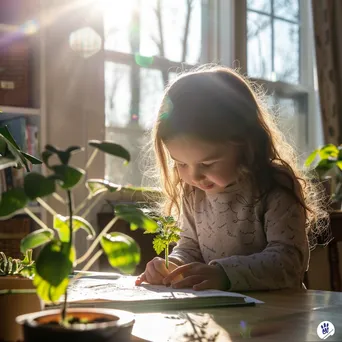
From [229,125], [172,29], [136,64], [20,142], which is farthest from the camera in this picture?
[172,29]

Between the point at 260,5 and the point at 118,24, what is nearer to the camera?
the point at 118,24

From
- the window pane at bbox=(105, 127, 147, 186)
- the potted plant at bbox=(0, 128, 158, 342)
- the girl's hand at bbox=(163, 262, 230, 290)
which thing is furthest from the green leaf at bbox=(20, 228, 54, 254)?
the window pane at bbox=(105, 127, 147, 186)

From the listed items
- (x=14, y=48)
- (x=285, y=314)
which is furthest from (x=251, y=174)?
(x=14, y=48)

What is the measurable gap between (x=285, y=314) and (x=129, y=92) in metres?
2.61

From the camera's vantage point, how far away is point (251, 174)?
1660 millimetres

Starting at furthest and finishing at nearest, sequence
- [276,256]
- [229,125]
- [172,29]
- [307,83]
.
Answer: [307,83]
[172,29]
[229,125]
[276,256]

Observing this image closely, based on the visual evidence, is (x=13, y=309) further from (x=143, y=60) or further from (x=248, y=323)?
(x=143, y=60)

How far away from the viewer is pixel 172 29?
3631 mm

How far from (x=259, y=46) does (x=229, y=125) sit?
8.72 feet

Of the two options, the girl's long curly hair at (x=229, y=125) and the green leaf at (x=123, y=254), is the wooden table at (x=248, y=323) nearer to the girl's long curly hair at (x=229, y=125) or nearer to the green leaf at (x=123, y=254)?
the green leaf at (x=123, y=254)

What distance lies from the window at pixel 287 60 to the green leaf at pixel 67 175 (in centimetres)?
359

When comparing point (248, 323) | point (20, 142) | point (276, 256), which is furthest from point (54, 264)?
point (20, 142)

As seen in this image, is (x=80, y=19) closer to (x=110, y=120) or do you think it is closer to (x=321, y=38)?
Answer: (x=110, y=120)

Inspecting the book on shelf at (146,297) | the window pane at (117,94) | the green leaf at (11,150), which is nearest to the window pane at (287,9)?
the window pane at (117,94)
